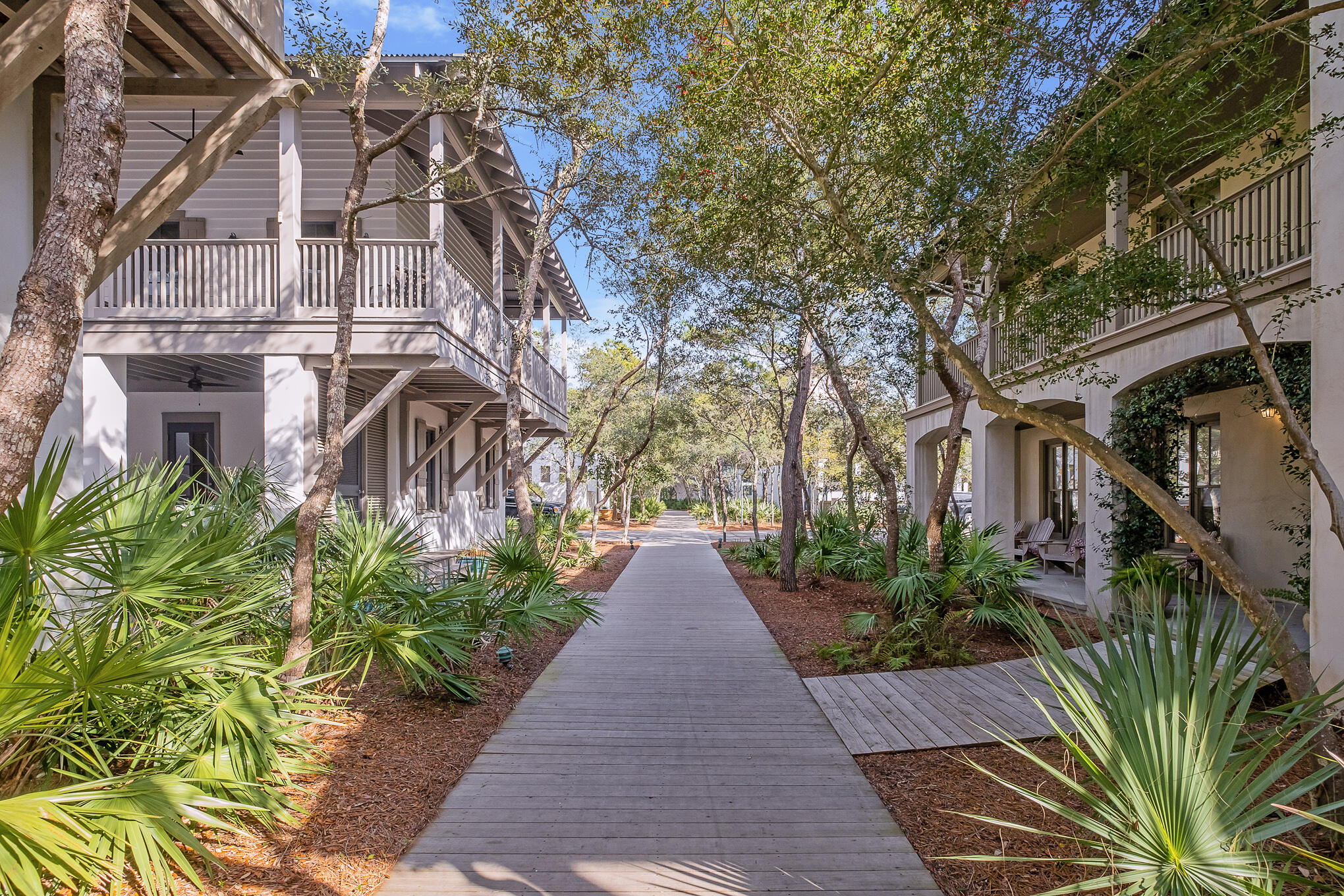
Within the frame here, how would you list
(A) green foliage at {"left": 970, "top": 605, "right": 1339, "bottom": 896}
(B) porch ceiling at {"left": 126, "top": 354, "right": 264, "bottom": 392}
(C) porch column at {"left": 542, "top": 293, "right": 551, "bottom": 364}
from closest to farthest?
1. (A) green foliage at {"left": 970, "top": 605, "right": 1339, "bottom": 896}
2. (B) porch ceiling at {"left": 126, "top": 354, "right": 264, "bottom": 392}
3. (C) porch column at {"left": 542, "top": 293, "right": 551, "bottom": 364}

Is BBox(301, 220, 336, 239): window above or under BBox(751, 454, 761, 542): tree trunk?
above

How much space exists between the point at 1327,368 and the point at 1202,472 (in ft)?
23.7

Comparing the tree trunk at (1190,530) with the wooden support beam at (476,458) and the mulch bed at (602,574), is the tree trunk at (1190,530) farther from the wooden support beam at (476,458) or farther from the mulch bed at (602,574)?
the wooden support beam at (476,458)

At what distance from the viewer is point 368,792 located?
15.1 ft

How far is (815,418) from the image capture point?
22938 mm

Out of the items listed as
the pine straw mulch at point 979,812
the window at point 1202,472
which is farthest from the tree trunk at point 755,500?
the pine straw mulch at point 979,812

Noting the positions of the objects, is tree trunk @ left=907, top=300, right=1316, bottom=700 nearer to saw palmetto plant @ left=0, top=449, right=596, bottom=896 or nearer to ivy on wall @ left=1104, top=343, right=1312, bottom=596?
saw palmetto plant @ left=0, top=449, right=596, bottom=896

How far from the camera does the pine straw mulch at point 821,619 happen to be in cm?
824

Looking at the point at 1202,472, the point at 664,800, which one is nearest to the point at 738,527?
the point at 1202,472

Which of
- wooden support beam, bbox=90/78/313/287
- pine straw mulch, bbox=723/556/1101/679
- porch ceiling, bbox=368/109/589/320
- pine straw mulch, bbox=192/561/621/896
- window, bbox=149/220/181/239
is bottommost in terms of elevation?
pine straw mulch, bbox=723/556/1101/679

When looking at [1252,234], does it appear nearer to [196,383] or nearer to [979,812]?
[979,812]

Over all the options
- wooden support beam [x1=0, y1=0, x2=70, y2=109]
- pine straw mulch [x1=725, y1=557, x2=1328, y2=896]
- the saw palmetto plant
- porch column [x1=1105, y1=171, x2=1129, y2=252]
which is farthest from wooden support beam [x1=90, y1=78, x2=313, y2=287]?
porch column [x1=1105, y1=171, x2=1129, y2=252]

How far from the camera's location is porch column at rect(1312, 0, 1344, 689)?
18.7ft

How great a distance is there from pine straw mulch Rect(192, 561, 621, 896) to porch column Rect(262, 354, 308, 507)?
3.78 metres
